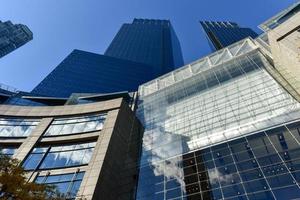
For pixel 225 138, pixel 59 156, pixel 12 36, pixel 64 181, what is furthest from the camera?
pixel 12 36

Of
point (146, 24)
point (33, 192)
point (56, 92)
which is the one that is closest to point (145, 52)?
point (146, 24)

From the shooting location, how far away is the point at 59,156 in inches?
1019

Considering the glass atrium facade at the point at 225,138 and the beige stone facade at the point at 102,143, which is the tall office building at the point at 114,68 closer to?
the beige stone facade at the point at 102,143

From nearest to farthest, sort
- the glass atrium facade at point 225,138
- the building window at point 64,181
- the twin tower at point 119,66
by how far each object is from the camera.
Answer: the glass atrium facade at point 225,138 < the building window at point 64,181 < the twin tower at point 119,66

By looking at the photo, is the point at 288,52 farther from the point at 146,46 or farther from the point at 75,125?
the point at 146,46

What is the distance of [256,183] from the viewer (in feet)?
65.9

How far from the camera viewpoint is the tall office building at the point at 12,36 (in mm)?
141250

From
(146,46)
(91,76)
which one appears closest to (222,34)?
(146,46)

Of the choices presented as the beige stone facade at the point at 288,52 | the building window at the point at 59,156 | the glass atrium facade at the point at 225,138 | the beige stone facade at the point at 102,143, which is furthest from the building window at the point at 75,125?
the beige stone facade at the point at 288,52

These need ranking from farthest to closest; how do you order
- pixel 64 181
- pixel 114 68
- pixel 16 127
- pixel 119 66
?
1. pixel 119 66
2. pixel 114 68
3. pixel 16 127
4. pixel 64 181

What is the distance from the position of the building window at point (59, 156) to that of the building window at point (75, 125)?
75.2 inches

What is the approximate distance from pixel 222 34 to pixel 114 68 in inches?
2019

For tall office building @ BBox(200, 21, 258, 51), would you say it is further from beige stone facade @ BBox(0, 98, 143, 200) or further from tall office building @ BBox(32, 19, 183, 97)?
beige stone facade @ BBox(0, 98, 143, 200)

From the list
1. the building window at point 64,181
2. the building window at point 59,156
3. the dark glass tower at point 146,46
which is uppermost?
the dark glass tower at point 146,46
